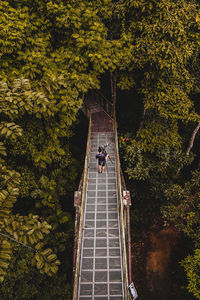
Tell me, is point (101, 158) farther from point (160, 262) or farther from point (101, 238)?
point (160, 262)

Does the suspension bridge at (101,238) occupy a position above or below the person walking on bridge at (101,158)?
below

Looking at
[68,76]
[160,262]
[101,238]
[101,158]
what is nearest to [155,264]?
[160,262]

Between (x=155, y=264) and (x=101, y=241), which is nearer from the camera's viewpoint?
(x=101, y=241)

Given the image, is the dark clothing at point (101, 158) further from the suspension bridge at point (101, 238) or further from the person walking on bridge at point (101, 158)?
the suspension bridge at point (101, 238)

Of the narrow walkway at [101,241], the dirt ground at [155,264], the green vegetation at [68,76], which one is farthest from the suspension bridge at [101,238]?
the dirt ground at [155,264]

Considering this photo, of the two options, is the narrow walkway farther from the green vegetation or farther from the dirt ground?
the dirt ground

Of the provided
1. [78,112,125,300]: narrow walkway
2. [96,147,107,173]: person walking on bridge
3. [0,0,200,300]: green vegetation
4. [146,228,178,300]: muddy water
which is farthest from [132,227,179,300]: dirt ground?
[96,147,107,173]: person walking on bridge
